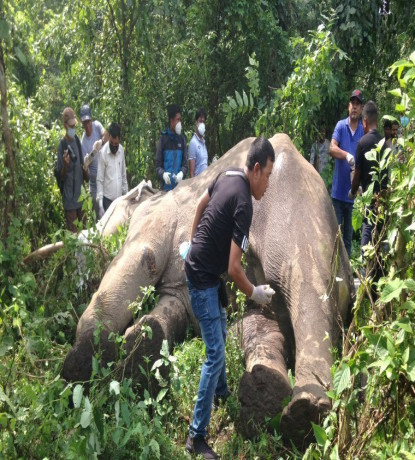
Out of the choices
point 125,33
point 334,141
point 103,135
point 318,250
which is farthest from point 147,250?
point 125,33

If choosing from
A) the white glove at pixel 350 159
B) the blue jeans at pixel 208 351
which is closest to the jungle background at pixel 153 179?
the blue jeans at pixel 208 351

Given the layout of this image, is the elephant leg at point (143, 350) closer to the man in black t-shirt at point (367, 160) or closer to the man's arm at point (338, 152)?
the man in black t-shirt at point (367, 160)

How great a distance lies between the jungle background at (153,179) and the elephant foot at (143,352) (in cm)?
7

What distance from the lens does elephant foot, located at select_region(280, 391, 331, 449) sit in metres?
4.42

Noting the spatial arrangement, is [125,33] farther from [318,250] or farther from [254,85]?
[318,250]

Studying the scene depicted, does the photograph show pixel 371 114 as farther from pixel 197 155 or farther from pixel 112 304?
pixel 197 155

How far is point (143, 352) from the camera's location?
211 inches

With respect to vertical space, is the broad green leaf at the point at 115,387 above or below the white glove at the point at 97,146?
below

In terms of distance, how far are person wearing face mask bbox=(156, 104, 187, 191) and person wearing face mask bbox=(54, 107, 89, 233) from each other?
0.91 metres

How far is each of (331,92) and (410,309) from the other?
20.5 feet

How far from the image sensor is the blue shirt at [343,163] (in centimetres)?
797

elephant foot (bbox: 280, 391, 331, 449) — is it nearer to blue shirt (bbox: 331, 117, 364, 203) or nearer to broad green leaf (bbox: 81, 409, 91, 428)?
broad green leaf (bbox: 81, 409, 91, 428)

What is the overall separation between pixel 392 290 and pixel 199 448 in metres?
1.70

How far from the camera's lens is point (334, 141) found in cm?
808
